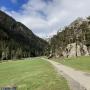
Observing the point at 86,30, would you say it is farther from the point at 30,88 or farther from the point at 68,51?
the point at 30,88

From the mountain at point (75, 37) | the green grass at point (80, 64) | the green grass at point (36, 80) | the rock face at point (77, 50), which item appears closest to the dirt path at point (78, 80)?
the green grass at point (36, 80)

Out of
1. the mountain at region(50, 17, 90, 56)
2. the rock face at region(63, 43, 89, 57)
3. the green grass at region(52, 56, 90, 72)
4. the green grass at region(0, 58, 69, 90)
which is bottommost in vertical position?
the green grass at region(0, 58, 69, 90)

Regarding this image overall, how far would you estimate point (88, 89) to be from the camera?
2252cm

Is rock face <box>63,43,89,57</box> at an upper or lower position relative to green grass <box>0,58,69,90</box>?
upper

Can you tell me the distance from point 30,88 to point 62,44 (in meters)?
146

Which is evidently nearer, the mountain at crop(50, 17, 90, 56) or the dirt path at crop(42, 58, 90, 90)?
the dirt path at crop(42, 58, 90, 90)

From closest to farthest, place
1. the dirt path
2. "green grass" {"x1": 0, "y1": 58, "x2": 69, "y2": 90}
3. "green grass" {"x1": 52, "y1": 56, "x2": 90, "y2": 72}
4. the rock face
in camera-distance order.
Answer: the dirt path → "green grass" {"x1": 0, "y1": 58, "x2": 69, "y2": 90} → "green grass" {"x1": 52, "y1": 56, "x2": 90, "y2": 72} → the rock face

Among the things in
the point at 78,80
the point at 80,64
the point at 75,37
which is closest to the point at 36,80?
the point at 78,80

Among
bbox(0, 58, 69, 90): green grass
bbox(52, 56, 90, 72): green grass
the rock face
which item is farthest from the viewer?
the rock face

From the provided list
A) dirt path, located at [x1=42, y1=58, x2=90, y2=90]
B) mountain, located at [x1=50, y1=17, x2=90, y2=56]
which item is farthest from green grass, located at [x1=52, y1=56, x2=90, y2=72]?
mountain, located at [x1=50, y1=17, x2=90, y2=56]

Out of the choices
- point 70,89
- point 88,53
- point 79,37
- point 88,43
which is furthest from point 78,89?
point 79,37

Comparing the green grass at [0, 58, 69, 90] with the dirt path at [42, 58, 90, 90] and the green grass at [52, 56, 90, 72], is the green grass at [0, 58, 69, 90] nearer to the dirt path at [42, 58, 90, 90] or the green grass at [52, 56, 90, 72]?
the dirt path at [42, 58, 90, 90]

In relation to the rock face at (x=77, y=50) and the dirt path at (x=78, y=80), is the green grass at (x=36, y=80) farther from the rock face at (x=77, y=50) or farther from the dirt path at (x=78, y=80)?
the rock face at (x=77, y=50)

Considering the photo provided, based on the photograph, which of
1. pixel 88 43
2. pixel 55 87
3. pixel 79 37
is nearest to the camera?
pixel 55 87
